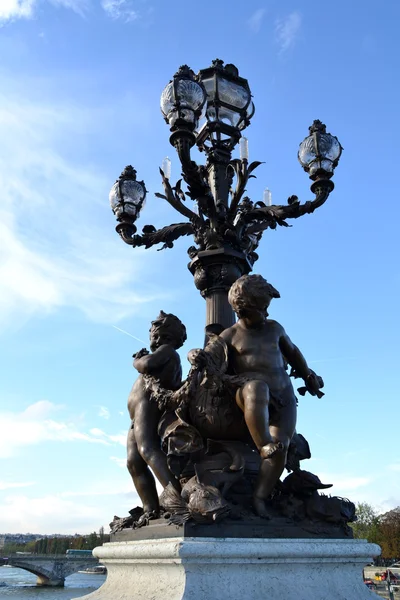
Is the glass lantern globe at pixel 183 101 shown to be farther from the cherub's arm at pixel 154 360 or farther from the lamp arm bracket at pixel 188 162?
the cherub's arm at pixel 154 360

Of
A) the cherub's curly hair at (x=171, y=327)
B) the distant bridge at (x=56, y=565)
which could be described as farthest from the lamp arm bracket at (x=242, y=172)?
the distant bridge at (x=56, y=565)

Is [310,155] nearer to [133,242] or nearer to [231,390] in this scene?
[133,242]

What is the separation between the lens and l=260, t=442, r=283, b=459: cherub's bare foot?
13.0 feet

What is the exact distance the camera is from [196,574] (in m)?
3.34

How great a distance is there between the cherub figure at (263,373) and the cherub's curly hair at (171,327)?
546mm

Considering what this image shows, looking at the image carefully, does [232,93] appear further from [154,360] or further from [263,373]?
[263,373]

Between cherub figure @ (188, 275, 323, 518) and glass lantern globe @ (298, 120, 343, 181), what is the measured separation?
2765 millimetres

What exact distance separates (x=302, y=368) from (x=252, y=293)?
2.73 feet

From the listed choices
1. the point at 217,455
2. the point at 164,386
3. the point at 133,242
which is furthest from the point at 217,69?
the point at 217,455


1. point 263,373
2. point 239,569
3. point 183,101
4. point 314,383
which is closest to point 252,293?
point 263,373

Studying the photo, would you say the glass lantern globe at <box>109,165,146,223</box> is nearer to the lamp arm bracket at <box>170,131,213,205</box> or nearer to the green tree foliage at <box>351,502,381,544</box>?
the lamp arm bracket at <box>170,131,213,205</box>

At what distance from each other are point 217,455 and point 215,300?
2.09 metres

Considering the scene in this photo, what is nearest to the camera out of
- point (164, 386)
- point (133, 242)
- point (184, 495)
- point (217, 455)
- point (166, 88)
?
point (184, 495)

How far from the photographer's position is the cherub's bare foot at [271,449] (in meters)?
3.97
